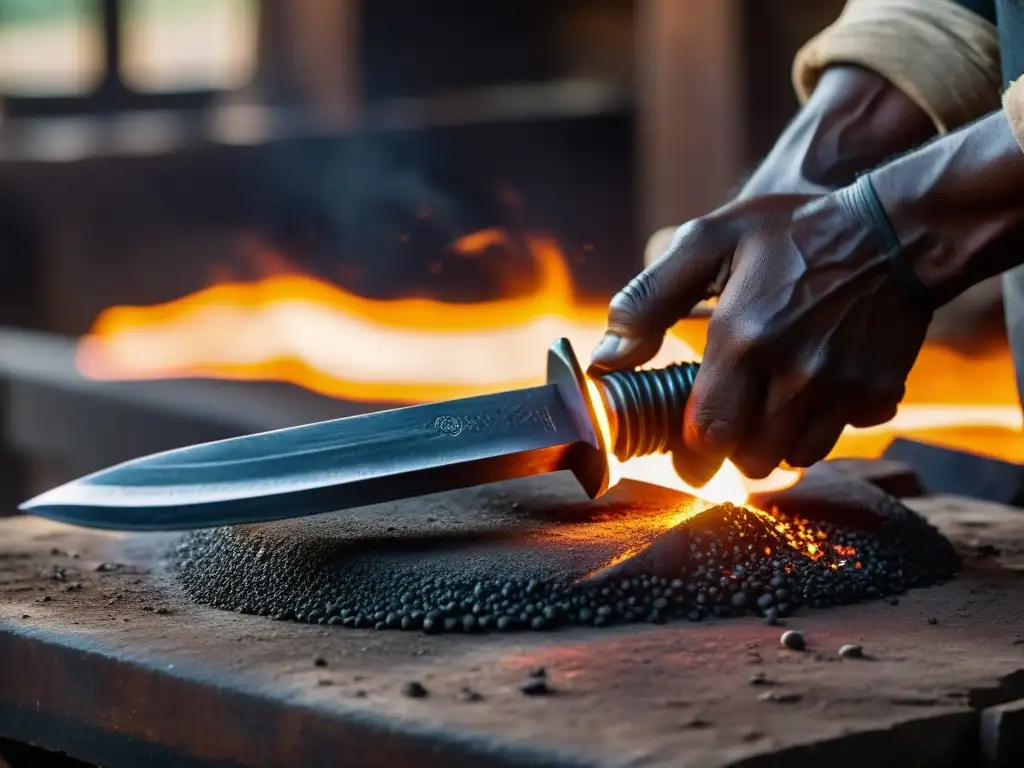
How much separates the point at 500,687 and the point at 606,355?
1.62 feet

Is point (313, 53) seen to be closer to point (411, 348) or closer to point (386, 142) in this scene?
point (386, 142)

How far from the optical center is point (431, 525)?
146cm

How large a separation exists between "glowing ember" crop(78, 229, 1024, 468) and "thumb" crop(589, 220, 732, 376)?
1.54ft

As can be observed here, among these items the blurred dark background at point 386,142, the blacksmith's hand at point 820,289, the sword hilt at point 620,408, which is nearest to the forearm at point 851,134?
the blacksmith's hand at point 820,289

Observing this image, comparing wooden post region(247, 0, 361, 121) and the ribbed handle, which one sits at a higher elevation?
wooden post region(247, 0, 361, 121)

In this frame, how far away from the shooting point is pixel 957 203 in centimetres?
142

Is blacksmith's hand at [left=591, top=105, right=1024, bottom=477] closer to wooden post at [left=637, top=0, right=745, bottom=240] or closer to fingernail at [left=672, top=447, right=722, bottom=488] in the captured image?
fingernail at [left=672, top=447, right=722, bottom=488]

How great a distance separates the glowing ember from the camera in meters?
2.44

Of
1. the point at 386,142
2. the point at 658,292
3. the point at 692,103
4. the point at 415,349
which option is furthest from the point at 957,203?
the point at 386,142

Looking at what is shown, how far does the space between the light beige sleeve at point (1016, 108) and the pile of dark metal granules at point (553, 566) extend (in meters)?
0.43

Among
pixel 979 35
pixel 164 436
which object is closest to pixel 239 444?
pixel 979 35

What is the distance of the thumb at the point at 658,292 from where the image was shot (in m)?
1.45

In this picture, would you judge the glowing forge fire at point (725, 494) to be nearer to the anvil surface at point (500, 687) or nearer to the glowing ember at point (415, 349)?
→ the anvil surface at point (500, 687)

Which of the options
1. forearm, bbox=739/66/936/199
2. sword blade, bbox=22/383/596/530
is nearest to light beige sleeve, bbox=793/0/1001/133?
forearm, bbox=739/66/936/199
